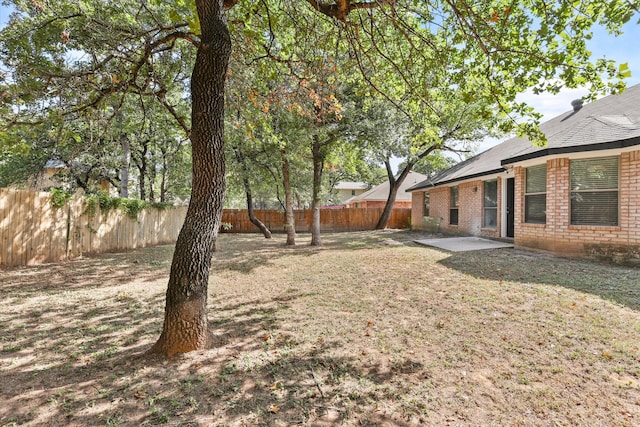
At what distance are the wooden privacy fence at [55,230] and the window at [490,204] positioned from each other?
13.7 metres

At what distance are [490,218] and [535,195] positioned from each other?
290cm

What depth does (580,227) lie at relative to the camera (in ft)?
24.6

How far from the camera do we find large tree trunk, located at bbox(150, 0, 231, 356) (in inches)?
120

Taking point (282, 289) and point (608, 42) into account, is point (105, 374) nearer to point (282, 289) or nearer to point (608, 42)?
point (282, 289)

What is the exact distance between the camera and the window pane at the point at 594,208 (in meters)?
7.16

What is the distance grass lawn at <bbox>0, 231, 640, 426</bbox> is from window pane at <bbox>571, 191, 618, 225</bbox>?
160cm

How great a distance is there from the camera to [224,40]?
10.2 feet

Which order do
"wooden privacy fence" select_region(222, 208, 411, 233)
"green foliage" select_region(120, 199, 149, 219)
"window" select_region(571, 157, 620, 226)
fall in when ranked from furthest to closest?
1. "wooden privacy fence" select_region(222, 208, 411, 233)
2. "green foliage" select_region(120, 199, 149, 219)
3. "window" select_region(571, 157, 620, 226)

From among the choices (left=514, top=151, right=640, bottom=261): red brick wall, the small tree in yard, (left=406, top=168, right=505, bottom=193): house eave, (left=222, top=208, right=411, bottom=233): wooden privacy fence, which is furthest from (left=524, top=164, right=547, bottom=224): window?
(left=222, top=208, right=411, bottom=233): wooden privacy fence

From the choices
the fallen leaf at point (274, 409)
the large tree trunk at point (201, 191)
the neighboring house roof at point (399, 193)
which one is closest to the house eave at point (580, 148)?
the large tree trunk at point (201, 191)

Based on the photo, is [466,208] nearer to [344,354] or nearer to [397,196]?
[344,354]

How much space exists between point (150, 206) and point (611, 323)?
14.4 meters

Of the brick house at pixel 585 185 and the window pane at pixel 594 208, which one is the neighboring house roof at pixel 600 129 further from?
the window pane at pixel 594 208

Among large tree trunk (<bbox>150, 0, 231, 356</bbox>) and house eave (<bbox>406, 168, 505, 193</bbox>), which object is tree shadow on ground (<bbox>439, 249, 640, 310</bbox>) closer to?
house eave (<bbox>406, 168, 505, 193</bbox>)
